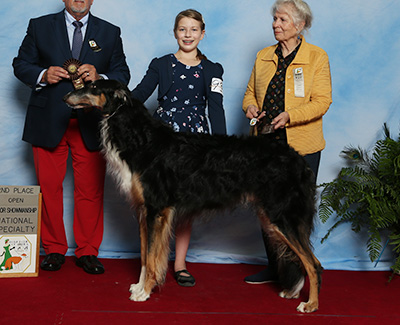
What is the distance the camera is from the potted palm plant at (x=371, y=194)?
4.06 metres

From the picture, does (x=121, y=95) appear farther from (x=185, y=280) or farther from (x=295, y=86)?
(x=185, y=280)

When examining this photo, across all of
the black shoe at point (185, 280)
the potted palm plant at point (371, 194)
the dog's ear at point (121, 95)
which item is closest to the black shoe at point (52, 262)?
the black shoe at point (185, 280)

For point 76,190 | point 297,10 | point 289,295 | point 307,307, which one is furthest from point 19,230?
point 297,10

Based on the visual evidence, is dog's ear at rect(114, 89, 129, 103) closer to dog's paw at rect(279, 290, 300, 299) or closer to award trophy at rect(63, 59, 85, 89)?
award trophy at rect(63, 59, 85, 89)

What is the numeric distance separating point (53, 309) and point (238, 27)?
2.95 meters

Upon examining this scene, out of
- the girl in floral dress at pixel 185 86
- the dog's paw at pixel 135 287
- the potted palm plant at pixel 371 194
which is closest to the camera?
the dog's paw at pixel 135 287

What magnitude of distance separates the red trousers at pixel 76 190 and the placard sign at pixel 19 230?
16cm

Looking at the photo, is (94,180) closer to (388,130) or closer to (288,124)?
(288,124)

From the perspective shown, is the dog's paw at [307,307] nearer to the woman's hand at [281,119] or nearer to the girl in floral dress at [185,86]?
the girl in floral dress at [185,86]

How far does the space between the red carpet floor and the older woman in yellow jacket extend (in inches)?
40.2

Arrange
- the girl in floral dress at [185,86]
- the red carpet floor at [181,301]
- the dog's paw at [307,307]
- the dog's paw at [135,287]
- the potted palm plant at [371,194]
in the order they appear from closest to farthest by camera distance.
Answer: the red carpet floor at [181,301] → the dog's paw at [307,307] → the dog's paw at [135,287] → the girl in floral dress at [185,86] → the potted palm plant at [371,194]

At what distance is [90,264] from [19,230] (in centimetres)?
61

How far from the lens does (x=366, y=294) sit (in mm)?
3689

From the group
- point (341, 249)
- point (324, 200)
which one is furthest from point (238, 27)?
point (341, 249)
